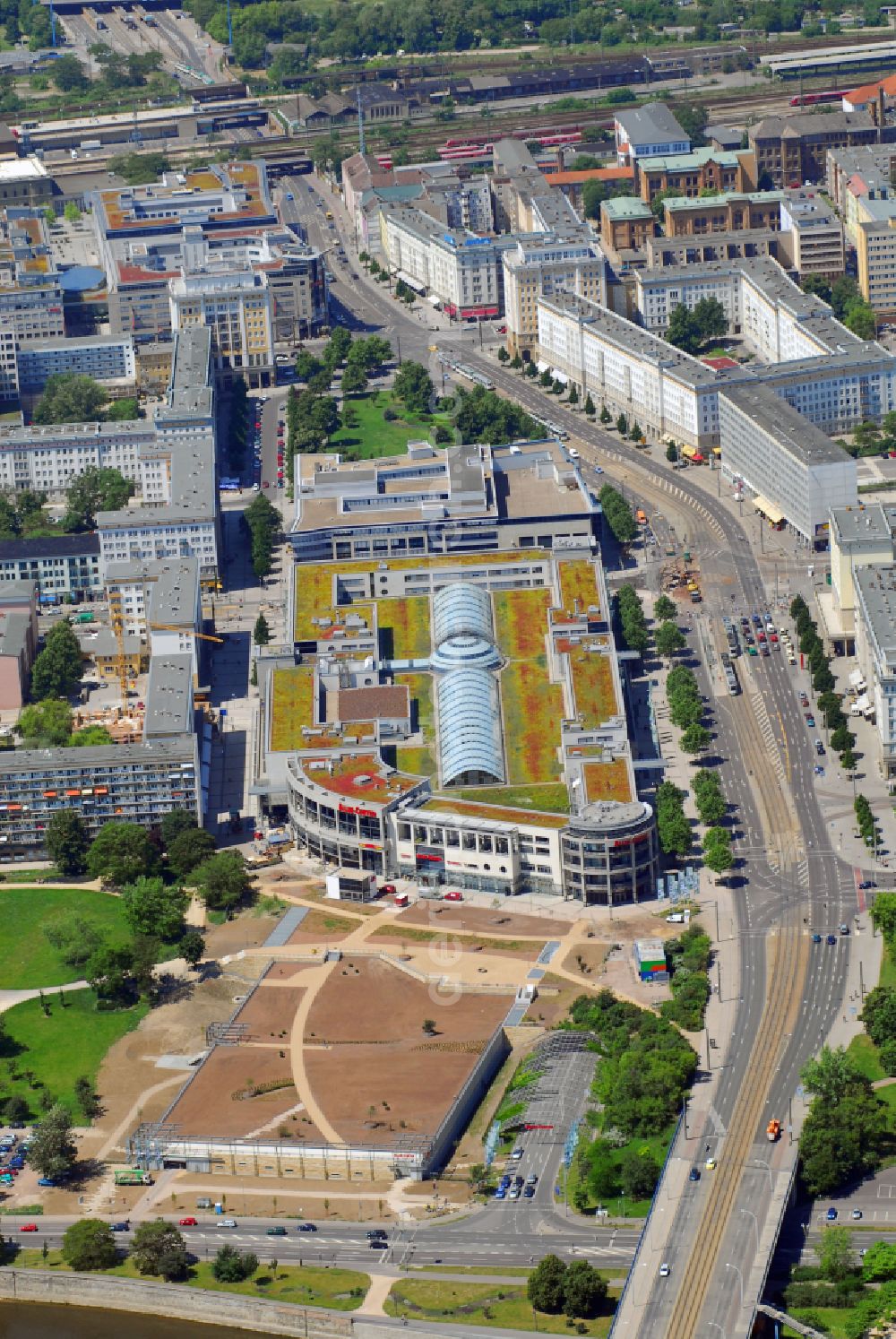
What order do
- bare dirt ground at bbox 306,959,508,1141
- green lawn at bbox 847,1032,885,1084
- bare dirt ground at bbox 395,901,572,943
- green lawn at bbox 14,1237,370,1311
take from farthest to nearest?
bare dirt ground at bbox 395,901,572,943
bare dirt ground at bbox 306,959,508,1141
green lawn at bbox 847,1032,885,1084
green lawn at bbox 14,1237,370,1311

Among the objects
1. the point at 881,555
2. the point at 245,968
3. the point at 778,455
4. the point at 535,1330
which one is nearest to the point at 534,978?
the point at 245,968

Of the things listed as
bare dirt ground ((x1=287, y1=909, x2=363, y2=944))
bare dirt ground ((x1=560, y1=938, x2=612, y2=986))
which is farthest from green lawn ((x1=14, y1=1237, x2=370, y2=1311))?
bare dirt ground ((x1=287, y1=909, x2=363, y2=944))

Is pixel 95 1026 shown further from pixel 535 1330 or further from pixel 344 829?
pixel 535 1330

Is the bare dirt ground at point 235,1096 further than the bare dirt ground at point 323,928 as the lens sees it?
No

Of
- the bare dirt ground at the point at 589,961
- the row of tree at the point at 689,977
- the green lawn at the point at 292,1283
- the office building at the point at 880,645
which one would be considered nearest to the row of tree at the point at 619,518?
the office building at the point at 880,645

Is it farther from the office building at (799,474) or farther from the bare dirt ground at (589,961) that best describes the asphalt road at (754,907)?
the bare dirt ground at (589,961)

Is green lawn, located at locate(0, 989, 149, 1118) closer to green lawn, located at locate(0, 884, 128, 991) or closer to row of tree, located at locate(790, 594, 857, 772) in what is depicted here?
green lawn, located at locate(0, 884, 128, 991)
